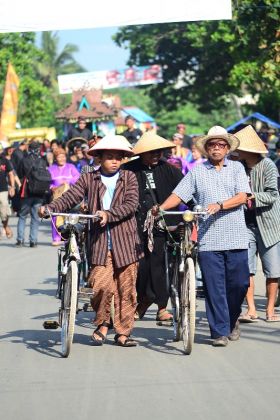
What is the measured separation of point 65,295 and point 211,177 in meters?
1.59

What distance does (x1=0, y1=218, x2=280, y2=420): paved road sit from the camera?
23.7 feet

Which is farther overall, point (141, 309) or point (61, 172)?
point (61, 172)

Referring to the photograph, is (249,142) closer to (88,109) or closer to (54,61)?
(88,109)

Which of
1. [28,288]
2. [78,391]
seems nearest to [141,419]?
[78,391]

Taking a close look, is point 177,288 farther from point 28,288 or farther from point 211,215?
point 28,288

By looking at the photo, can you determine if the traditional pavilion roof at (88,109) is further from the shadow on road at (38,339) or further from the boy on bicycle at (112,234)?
the boy on bicycle at (112,234)

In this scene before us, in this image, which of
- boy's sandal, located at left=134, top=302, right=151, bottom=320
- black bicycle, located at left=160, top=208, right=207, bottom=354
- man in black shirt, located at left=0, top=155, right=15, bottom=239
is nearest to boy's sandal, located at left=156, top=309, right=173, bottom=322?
boy's sandal, located at left=134, top=302, right=151, bottom=320

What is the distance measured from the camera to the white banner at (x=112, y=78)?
5975cm

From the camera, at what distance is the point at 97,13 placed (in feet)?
43.3

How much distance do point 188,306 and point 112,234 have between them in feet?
2.96

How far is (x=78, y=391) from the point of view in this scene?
25.8 ft

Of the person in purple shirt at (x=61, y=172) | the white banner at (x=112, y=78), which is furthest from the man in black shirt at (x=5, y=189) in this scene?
the white banner at (x=112, y=78)

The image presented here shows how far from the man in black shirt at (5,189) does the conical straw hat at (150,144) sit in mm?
13049

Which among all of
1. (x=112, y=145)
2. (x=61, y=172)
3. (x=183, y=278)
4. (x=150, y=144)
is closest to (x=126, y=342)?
(x=183, y=278)
